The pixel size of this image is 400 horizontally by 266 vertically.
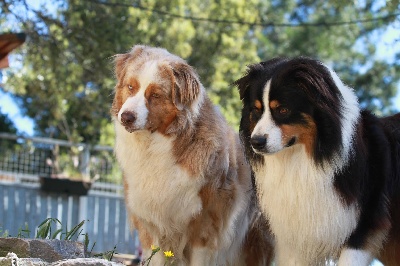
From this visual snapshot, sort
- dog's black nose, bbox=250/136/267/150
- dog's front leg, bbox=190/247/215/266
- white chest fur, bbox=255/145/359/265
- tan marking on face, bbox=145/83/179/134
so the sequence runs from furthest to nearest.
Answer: dog's front leg, bbox=190/247/215/266 → tan marking on face, bbox=145/83/179/134 → white chest fur, bbox=255/145/359/265 → dog's black nose, bbox=250/136/267/150

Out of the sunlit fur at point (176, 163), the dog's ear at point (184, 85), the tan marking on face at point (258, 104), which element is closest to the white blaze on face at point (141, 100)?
the sunlit fur at point (176, 163)

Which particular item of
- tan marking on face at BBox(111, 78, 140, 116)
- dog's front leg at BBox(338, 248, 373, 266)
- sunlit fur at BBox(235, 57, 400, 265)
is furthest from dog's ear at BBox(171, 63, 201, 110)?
dog's front leg at BBox(338, 248, 373, 266)

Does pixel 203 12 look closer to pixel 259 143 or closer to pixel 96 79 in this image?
pixel 96 79

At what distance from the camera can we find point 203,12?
2389cm

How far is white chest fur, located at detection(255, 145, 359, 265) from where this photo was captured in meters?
5.43

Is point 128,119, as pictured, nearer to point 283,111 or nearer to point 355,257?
point 283,111

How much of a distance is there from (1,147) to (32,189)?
1.26 metres

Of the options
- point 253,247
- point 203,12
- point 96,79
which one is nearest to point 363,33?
point 203,12

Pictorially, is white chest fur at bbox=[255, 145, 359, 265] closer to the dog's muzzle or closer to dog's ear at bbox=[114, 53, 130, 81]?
the dog's muzzle

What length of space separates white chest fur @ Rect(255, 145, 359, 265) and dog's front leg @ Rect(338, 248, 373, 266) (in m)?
0.09

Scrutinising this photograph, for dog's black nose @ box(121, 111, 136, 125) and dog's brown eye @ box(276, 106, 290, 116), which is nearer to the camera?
dog's brown eye @ box(276, 106, 290, 116)

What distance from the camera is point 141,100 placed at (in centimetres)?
590

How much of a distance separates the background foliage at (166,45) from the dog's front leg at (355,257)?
1.73 metres

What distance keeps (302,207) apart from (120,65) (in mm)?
1881
